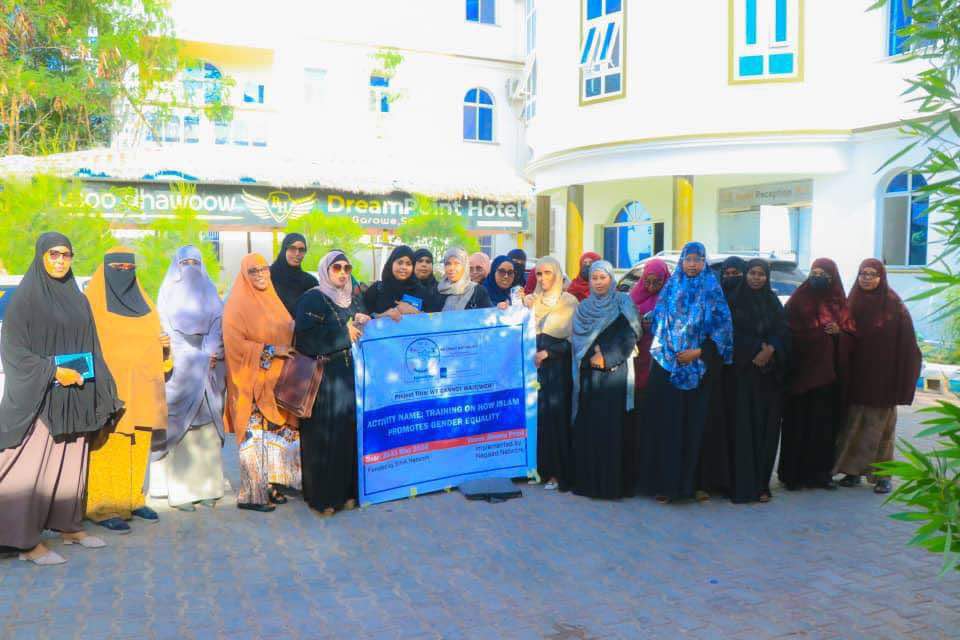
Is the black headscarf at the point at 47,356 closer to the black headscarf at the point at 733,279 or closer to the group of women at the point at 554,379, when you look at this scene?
the group of women at the point at 554,379

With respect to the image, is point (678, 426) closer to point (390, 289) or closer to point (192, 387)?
point (390, 289)

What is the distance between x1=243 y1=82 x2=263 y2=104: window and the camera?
2169cm

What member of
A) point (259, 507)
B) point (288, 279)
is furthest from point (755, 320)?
point (259, 507)

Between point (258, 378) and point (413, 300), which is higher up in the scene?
point (413, 300)

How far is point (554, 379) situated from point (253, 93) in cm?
1807

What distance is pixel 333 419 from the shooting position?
5555 millimetres

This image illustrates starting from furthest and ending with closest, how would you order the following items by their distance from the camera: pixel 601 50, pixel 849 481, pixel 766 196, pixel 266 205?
pixel 601 50
pixel 766 196
pixel 266 205
pixel 849 481

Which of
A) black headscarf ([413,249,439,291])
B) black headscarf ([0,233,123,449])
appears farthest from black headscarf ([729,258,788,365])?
black headscarf ([0,233,123,449])

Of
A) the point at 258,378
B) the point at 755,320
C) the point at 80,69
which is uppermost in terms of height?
the point at 80,69

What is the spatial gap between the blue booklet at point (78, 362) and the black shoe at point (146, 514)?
112cm

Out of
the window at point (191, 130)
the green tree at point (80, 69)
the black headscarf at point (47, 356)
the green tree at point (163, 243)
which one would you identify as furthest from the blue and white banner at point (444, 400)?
the window at point (191, 130)

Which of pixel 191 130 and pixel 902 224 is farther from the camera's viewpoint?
pixel 191 130

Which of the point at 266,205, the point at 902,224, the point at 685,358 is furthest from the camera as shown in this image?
the point at 902,224

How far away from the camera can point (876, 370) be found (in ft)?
19.5
